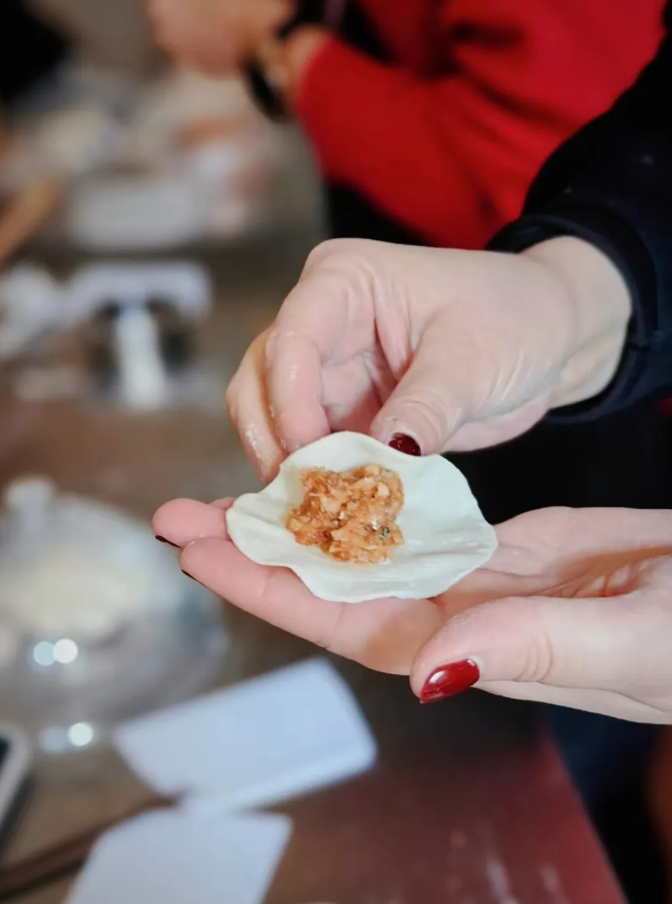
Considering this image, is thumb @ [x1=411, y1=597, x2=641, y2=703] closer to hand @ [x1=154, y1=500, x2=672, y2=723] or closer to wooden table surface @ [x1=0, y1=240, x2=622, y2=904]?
hand @ [x1=154, y1=500, x2=672, y2=723]

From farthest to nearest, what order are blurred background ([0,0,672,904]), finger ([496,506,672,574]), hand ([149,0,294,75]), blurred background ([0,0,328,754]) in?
hand ([149,0,294,75]), blurred background ([0,0,328,754]), blurred background ([0,0,672,904]), finger ([496,506,672,574])

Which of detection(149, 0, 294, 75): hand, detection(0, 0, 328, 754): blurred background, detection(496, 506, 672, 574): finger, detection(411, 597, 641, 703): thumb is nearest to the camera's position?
detection(411, 597, 641, 703): thumb

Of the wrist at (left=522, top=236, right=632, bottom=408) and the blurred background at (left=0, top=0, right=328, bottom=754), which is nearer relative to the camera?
the wrist at (left=522, top=236, right=632, bottom=408)

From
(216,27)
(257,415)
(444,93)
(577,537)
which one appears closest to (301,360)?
(257,415)

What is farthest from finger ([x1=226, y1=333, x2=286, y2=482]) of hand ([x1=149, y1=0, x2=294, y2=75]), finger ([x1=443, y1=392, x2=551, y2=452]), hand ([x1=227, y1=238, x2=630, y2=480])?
hand ([x1=149, y1=0, x2=294, y2=75])

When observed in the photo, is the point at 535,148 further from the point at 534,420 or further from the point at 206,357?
the point at 206,357

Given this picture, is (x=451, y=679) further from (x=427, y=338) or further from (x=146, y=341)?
(x=146, y=341)

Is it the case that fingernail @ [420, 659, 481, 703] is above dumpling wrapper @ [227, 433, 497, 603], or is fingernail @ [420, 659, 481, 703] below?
above
